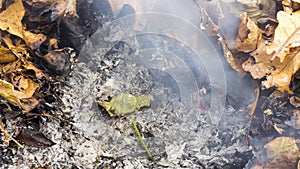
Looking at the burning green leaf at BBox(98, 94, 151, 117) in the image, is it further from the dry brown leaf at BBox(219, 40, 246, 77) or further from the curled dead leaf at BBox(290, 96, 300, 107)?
the curled dead leaf at BBox(290, 96, 300, 107)

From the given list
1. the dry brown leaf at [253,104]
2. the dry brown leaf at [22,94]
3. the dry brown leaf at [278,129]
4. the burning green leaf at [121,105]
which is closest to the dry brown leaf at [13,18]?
the dry brown leaf at [22,94]

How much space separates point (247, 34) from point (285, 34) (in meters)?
0.22

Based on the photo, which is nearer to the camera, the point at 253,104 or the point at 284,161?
the point at 284,161

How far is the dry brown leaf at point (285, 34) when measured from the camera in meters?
2.25

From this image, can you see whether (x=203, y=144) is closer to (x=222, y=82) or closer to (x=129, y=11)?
(x=222, y=82)

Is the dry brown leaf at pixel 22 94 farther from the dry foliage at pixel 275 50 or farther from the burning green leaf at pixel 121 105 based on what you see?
the dry foliage at pixel 275 50

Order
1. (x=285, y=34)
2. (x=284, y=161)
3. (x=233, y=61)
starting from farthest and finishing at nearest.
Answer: (x=233, y=61) < (x=284, y=161) < (x=285, y=34)

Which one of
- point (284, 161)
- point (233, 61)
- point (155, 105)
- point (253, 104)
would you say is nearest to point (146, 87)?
point (155, 105)

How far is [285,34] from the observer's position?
2271mm

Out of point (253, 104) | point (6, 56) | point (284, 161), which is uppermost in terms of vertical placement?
point (6, 56)

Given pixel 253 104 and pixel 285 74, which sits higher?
pixel 285 74

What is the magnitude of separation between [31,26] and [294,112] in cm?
160

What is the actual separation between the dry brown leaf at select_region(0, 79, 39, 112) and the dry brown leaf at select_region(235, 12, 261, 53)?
1208 mm

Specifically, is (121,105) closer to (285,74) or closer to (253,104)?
(253,104)
